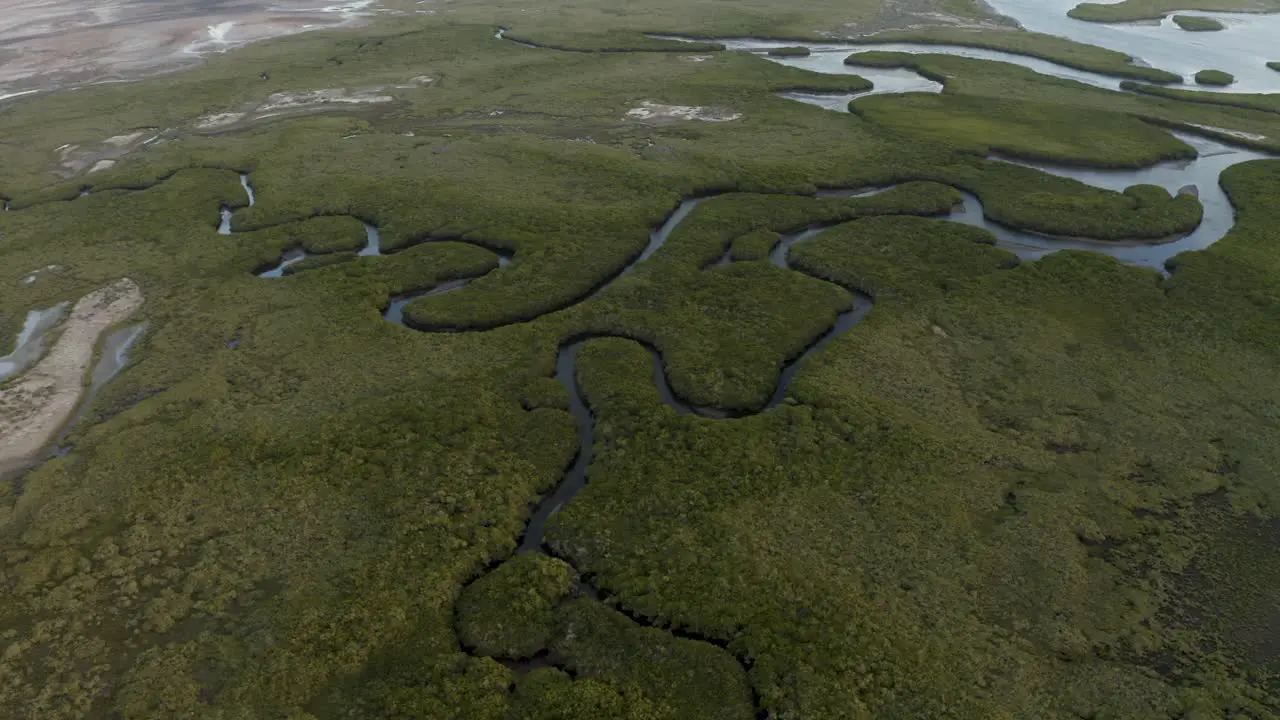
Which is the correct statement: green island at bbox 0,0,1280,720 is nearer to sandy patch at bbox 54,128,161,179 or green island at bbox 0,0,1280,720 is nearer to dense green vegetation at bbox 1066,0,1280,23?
sandy patch at bbox 54,128,161,179

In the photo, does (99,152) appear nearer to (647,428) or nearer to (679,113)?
(679,113)

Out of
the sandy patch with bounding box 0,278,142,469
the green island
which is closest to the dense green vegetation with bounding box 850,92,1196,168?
the green island

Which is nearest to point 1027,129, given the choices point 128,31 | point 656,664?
point 656,664

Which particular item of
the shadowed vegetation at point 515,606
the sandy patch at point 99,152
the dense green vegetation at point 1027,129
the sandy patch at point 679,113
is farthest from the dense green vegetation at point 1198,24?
the sandy patch at point 99,152

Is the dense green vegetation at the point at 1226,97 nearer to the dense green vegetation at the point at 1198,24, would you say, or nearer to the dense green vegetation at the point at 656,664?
the dense green vegetation at the point at 1198,24

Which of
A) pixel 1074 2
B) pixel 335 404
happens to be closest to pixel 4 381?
pixel 335 404

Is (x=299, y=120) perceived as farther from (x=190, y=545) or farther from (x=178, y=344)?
(x=190, y=545)
